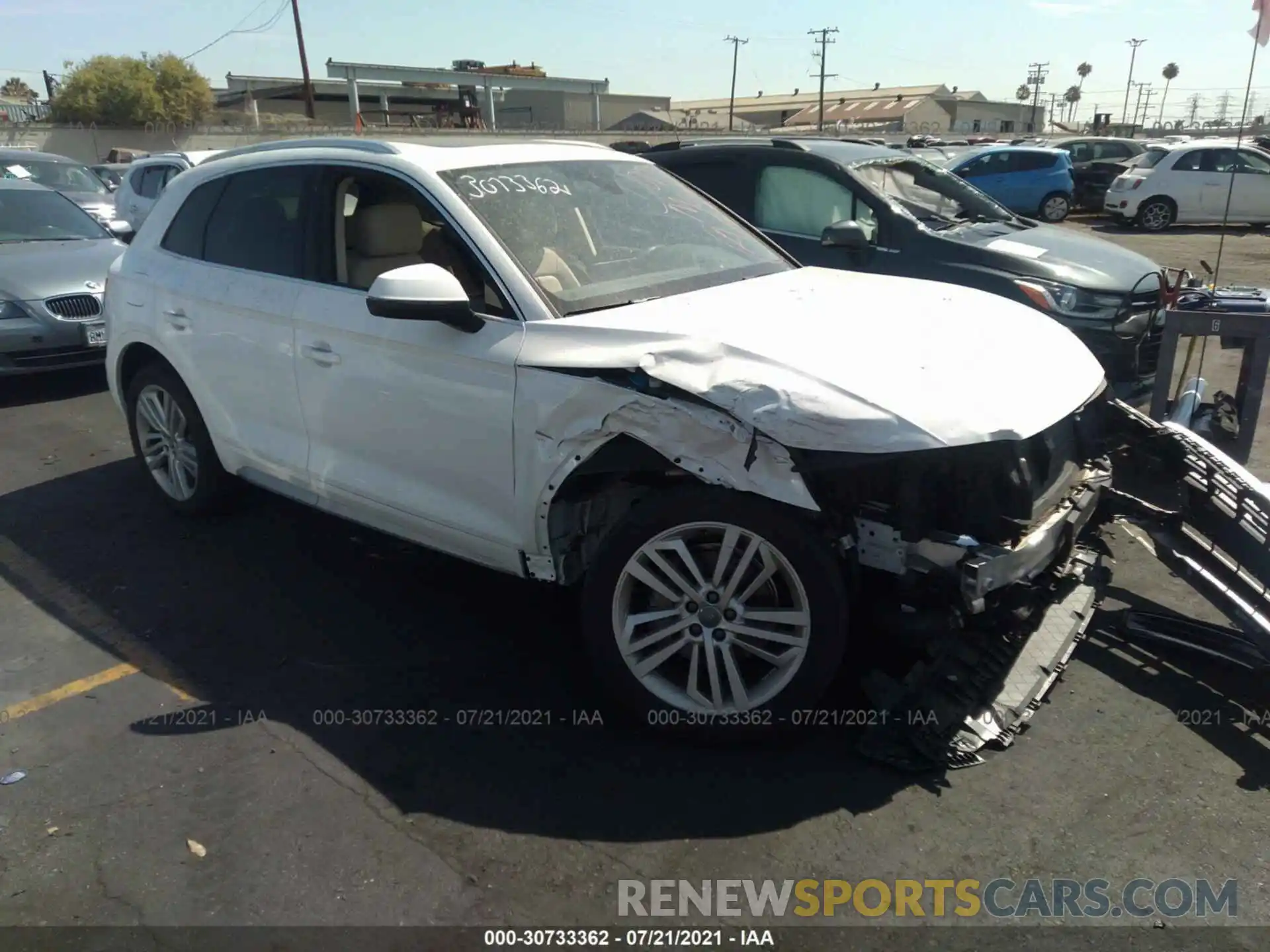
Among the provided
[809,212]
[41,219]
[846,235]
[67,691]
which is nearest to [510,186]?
[846,235]

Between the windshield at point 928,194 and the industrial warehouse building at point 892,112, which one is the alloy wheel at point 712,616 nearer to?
the windshield at point 928,194

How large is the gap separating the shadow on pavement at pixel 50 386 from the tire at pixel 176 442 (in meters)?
3.30

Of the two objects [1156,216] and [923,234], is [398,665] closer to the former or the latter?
[923,234]

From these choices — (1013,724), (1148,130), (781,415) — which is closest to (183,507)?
(781,415)

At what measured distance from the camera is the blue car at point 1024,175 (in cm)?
2083

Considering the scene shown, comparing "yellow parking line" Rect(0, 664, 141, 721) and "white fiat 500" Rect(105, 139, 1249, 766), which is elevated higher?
"white fiat 500" Rect(105, 139, 1249, 766)

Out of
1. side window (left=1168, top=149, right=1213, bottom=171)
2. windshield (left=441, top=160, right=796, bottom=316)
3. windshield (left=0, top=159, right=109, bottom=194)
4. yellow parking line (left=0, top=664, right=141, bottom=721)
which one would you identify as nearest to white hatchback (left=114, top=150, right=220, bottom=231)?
windshield (left=0, top=159, right=109, bottom=194)

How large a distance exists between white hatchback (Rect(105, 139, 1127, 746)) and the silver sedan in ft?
12.8

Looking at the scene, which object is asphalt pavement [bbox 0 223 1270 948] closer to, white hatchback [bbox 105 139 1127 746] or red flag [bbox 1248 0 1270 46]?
white hatchback [bbox 105 139 1127 746]

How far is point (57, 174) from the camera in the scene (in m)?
14.0

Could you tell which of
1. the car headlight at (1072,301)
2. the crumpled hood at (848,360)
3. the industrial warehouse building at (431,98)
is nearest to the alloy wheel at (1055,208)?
the car headlight at (1072,301)

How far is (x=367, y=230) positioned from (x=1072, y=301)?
442cm

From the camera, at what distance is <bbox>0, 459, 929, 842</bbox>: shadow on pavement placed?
300cm

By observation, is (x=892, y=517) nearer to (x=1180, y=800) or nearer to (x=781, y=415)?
(x=781, y=415)
